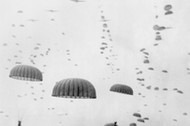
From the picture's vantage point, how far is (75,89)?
28.5 metres

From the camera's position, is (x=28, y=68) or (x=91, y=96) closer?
(x=91, y=96)

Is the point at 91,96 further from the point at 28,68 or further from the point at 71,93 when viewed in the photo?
the point at 28,68

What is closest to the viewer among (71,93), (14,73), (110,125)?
(71,93)

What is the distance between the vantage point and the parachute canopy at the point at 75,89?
2845 cm

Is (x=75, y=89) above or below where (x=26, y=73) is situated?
below

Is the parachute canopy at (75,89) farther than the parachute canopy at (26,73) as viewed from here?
No

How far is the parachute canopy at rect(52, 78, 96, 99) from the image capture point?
28.5 m

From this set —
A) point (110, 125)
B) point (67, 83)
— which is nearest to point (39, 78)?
point (67, 83)

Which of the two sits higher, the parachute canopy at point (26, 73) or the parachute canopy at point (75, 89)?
the parachute canopy at point (26, 73)

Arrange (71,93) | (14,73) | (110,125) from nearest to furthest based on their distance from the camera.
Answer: (71,93) < (14,73) < (110,125)

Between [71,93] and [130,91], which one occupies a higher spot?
[130,91]

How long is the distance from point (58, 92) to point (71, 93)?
1.07 m

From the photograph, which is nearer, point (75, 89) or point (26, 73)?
point (75, 89)

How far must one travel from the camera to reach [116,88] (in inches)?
1805
